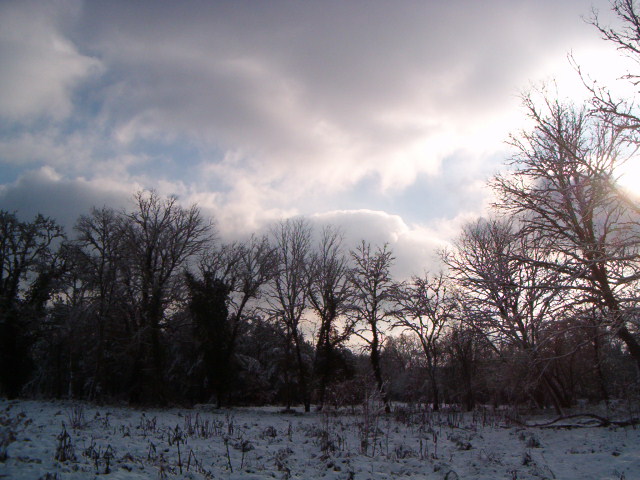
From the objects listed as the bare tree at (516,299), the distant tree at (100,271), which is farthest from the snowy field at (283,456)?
the distant tree at (100,271)

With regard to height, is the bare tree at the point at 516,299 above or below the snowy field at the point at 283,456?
above

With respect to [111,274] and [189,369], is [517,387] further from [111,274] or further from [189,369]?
[189,369]

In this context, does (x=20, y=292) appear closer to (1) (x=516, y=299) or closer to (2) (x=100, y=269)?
(2) (x=100, y=269)

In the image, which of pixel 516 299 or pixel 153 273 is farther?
pixel 153 273

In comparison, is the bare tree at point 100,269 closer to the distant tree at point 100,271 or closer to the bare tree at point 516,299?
the distant tree at point 100,271

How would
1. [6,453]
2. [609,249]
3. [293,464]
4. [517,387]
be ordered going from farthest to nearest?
1. [517,387]
2. [609,249]
3. [293,464]
4. [6,453]

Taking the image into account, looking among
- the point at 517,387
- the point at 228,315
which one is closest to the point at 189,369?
the point at 228,315

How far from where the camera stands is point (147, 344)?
26453 mm

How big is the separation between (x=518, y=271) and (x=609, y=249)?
2463 mm

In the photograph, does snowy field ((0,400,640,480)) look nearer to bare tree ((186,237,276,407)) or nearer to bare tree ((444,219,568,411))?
bare tree ((444,219,568,411))

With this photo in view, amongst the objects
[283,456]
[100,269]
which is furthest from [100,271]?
[283,456]

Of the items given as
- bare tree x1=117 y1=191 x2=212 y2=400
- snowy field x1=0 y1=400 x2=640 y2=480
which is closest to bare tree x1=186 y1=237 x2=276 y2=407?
bare tree x1=117 y1=191 x2=212 y2=400

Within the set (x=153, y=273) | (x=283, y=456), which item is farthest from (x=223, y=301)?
(x=283, y=456)

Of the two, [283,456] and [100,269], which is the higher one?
[100,269]
